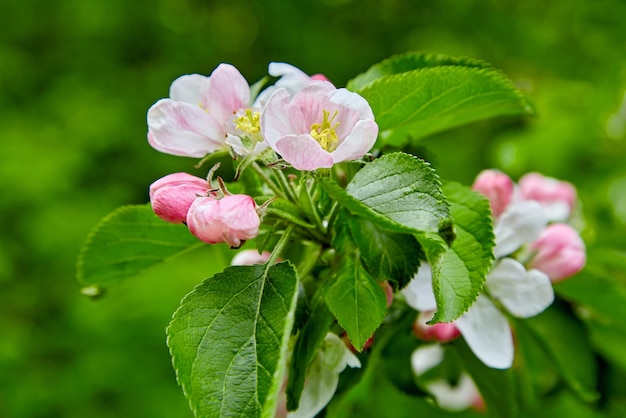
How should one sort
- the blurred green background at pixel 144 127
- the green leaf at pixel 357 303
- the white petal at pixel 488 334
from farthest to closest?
the blurred green background at pixel 144 127 → the white petal at pixel 488 334 → the green leaf at pixel 357 303

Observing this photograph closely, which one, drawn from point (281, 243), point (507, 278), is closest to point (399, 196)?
point (281, 243)

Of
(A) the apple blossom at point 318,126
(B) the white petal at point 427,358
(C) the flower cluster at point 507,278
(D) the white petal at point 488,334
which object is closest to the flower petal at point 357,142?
(A) the apple blossom at point 318,126

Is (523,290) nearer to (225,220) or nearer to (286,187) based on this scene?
(286,187)

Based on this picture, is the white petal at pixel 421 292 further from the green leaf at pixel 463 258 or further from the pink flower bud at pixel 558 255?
the pink flower bud at pixel 558 255

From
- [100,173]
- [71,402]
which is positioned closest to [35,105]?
[100,173]

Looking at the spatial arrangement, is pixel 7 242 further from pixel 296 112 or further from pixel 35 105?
pixel 296 112
